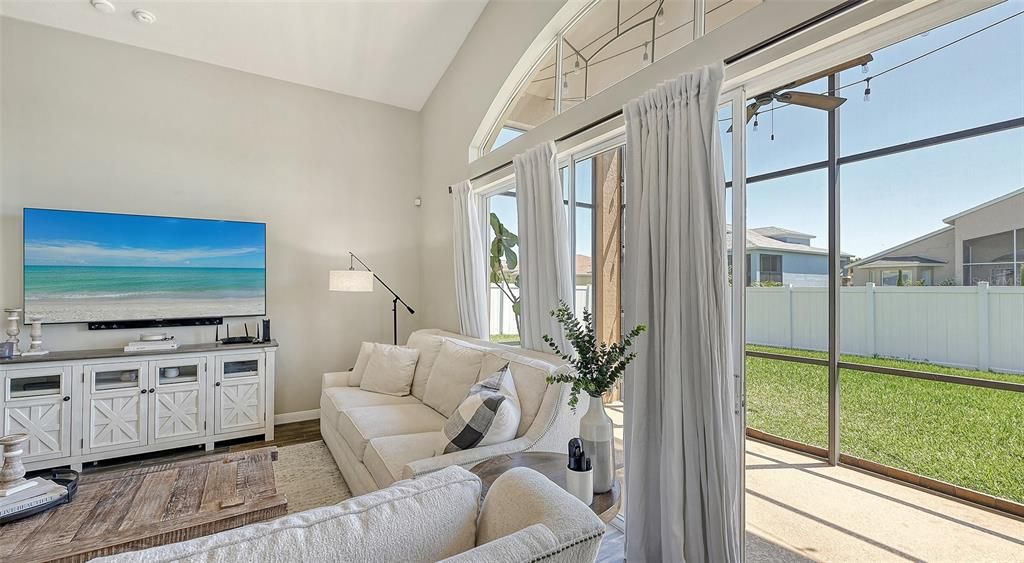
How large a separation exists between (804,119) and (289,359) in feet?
16.2

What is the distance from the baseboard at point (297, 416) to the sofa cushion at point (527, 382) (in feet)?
8.88

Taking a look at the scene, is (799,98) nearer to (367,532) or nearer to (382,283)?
(367,532)

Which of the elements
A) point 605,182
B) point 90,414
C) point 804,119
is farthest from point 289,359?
point 804,119

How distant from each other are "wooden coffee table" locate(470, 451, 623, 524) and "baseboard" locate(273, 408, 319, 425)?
10.7ft

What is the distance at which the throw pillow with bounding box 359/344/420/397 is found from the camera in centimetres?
360

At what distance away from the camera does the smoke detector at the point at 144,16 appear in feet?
11.3

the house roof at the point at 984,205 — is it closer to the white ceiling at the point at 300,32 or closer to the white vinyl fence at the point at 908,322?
the white vinyl fence at the point at 908,322

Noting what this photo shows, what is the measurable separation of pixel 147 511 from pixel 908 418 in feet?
13.6

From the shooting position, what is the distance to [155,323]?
149 inches

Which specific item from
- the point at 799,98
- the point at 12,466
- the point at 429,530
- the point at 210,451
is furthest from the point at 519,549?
the point at 210,451

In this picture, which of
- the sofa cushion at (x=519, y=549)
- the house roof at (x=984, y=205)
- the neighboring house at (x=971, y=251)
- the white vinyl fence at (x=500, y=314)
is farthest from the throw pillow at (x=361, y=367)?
the house roof at (x=984, y=205)

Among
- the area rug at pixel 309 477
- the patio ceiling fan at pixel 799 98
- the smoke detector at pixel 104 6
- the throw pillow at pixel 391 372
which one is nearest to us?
the patio ceiling fan at pixel 799 98

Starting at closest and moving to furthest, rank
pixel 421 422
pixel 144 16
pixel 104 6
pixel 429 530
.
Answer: pixel 429 530
pixel 421 422
pixel 104 6
pixel 144 16

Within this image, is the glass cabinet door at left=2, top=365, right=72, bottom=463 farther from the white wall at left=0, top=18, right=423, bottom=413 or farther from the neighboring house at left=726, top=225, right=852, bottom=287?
the neighboring house at left=726, top=225, right=852, bottom=287
